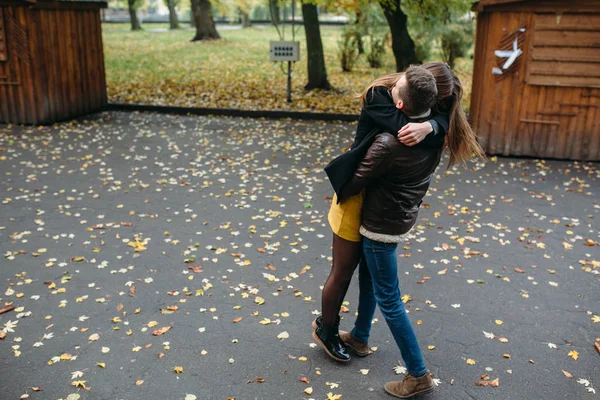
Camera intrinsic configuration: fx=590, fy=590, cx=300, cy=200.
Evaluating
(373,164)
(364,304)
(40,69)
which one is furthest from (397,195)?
(40,69)

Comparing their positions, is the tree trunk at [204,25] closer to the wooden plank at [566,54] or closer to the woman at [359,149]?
the wooden plank at [566,54]

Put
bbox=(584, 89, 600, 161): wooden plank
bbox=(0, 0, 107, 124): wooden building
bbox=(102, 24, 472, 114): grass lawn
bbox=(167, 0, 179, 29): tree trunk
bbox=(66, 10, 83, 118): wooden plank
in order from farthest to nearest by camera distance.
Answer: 1. bbox=(167, 0, 179, 29): tree trunk
2. bbox=(102, 24, 472, 114): grass lawn
3. bbox=(66, 10, 83, 118): wooden plank
4. bbox=(0, 0, 107, 124): wooden building
5. bbox=(584, 89, 600, 161): wooden plank

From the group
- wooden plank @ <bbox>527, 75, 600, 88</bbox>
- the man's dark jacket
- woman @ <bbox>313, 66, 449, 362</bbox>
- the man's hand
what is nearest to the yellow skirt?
woman @ <bbox>313, 66, 449, 362</bbox>

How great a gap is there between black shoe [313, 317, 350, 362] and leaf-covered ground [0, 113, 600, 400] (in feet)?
0.26

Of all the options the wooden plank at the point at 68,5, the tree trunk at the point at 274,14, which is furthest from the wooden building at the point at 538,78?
the wooden plank at the point at 68,5

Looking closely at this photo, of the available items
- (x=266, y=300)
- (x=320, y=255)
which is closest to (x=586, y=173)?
(x=320, y=255)

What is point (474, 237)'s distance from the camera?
21.1ft

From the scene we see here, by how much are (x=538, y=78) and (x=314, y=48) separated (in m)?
6.90

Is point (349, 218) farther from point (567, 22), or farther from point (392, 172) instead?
point (567, 22)

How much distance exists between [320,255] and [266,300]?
3.64 ft

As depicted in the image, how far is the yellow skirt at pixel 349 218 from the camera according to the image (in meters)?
3.51

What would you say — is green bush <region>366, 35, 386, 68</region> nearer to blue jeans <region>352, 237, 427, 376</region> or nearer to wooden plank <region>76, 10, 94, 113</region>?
wooden plank <region>76, 10, 94, 113</region>

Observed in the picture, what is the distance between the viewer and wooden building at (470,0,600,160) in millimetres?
9227

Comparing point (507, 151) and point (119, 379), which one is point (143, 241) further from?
point (507, 151)
